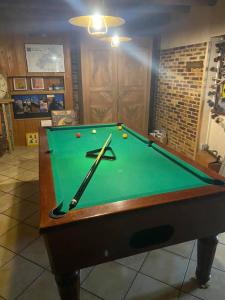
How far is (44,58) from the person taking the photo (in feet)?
14.1

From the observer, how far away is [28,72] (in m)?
4.25

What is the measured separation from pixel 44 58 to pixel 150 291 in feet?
13.6

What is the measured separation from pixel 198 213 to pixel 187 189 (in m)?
0.14

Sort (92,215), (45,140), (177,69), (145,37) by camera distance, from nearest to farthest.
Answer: (92,215) < (45,140) < (177,69) < (145,37)

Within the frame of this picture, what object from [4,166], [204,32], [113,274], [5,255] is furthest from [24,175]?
[204,32]

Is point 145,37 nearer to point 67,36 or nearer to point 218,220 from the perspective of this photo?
point 67,36

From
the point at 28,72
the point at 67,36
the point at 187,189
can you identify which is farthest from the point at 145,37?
the point at 187,189

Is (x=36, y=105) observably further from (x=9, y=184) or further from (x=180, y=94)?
(x=180, y=94)

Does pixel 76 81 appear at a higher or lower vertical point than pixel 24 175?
higher

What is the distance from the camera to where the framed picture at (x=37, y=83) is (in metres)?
4.41

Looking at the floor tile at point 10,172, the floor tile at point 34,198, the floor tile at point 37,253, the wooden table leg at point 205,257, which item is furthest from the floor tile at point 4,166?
the wooden table leg at point 205,257

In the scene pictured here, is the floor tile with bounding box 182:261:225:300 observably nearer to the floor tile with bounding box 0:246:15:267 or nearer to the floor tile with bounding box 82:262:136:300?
the floor tile with bounding box 82:262:136:300

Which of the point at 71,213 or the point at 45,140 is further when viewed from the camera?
the point at 45,140

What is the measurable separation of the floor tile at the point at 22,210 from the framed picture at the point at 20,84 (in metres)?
2.62
